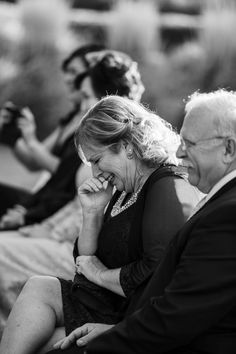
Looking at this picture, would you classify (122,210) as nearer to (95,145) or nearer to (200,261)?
(95,145)

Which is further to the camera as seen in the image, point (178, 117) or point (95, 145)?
point (178, 117)

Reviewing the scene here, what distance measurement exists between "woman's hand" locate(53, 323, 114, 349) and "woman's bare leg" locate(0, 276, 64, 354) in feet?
0.32

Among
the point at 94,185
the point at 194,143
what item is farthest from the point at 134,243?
the point at 194,143

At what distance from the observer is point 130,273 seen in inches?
107

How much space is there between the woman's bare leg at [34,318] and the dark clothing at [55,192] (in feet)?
6.67

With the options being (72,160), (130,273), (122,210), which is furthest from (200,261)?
(72,160)

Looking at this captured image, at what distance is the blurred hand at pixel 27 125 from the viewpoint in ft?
16.9

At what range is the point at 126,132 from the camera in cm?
288

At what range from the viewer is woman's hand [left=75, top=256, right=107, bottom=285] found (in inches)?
111

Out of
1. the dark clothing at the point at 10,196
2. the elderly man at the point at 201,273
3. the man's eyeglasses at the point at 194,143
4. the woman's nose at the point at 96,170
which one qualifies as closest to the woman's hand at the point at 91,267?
the woman's nose at the point at 96,170

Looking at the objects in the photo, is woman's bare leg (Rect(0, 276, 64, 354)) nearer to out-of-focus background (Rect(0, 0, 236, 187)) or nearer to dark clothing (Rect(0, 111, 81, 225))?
dark clothing (Rect(0, 111, 81, 225))

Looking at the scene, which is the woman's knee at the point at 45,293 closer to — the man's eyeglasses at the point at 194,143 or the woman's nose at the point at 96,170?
the woman's nose at the point at 96,170

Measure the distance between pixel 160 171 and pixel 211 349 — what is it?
2.73 feet

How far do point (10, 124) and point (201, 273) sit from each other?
3.25 m
